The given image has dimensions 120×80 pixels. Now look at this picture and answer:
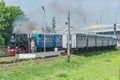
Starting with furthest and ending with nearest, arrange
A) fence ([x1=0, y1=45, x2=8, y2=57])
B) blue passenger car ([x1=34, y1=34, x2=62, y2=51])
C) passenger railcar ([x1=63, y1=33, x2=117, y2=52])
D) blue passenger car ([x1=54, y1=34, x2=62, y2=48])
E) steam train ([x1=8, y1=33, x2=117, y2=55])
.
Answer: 1. blue passenger car ([x1=54, y1=34, x2=62, y2=48])
2. blue passenger car ([x1=34, y1=34, x2=62, y2=51])
3. steam train ([x1=8, y1=33, x2=117, y2=55])
4. passenger railcar ([x1=63, y1=33, x2=117, y2=52])
5. fence ([x1=0, y1=45, x2=8, y2=57])

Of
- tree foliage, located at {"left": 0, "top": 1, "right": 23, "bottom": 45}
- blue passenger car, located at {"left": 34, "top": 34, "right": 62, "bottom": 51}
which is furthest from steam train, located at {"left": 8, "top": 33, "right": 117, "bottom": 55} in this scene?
tree foliage, located at {"left": 0, "top": 1, "right": 23, "bottom": 45}

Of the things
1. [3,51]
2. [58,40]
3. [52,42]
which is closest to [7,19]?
[52,42]

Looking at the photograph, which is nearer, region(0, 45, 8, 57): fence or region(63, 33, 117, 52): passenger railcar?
region(0, 45, 8, 57): fence

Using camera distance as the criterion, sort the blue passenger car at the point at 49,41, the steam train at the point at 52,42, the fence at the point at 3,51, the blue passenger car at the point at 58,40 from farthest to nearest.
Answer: the blue passenger car at the point at 58,40 < the blue passenger car at the point at 49,41 < the steam train at the point at 52,42 < the fence at the point at 3,51

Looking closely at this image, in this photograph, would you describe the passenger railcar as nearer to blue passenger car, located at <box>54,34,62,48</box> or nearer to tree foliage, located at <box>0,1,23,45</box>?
blue passenger car, located at <box>54,34,62,48</box>

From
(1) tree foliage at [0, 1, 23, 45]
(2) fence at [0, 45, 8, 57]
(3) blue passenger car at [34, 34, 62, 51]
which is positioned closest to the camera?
(2) fence at [0, 45, 8, 57]

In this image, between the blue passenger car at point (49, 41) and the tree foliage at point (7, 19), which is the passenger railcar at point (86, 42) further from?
the tree foliage at point (7, 19)

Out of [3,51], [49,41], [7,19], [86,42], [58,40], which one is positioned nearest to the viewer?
[3,51]

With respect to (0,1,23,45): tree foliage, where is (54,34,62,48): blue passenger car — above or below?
below

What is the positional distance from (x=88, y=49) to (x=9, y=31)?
37.9 feet

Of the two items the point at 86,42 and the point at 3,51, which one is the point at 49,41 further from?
the point at 3,51

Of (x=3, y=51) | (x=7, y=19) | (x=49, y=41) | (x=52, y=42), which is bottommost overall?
(x=3, y=51)

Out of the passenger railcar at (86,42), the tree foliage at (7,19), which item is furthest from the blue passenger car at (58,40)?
the tree foliage at (7,19)

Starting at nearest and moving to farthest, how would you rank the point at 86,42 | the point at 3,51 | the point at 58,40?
the point at 3,51 < the point at 86,42 < the point at 58,40
